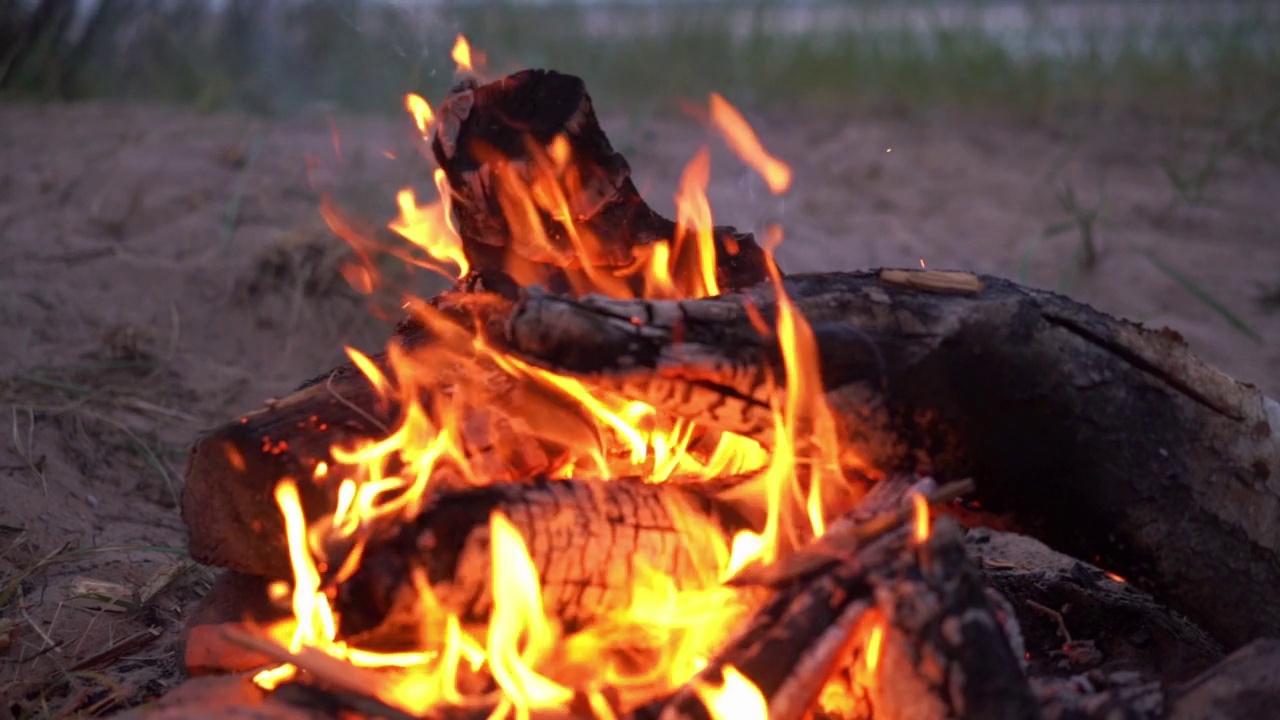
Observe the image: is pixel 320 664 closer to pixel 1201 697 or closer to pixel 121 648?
pixel 121 648

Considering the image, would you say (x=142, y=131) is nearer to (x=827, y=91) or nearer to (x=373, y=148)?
(x=373, y=148)

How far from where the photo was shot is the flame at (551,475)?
5.47 feet

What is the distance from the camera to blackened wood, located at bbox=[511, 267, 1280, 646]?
1729 mm

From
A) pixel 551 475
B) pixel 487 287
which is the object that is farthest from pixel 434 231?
pixel 551 475

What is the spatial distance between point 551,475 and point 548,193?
19.7 inches

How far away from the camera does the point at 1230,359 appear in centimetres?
370

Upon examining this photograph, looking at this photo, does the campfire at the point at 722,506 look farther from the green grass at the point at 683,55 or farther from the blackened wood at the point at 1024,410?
the green grass at the point at 683,55

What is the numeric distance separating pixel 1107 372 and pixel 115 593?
6.17 ft

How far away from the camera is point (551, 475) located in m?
1.95

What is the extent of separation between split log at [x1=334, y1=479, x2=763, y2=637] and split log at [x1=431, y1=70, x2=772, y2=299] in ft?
1.41

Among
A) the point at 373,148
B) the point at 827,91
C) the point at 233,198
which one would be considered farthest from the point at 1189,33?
the point at 233,198

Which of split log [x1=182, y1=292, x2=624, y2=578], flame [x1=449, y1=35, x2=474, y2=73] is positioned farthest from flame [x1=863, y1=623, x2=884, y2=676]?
flame [x1=449, y1=35, x2=474, y2=73]

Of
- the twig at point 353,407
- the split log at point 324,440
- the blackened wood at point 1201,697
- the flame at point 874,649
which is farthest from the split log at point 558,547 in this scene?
the blackened wood at point 1201,697

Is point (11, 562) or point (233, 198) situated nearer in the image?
point (11, 562)
